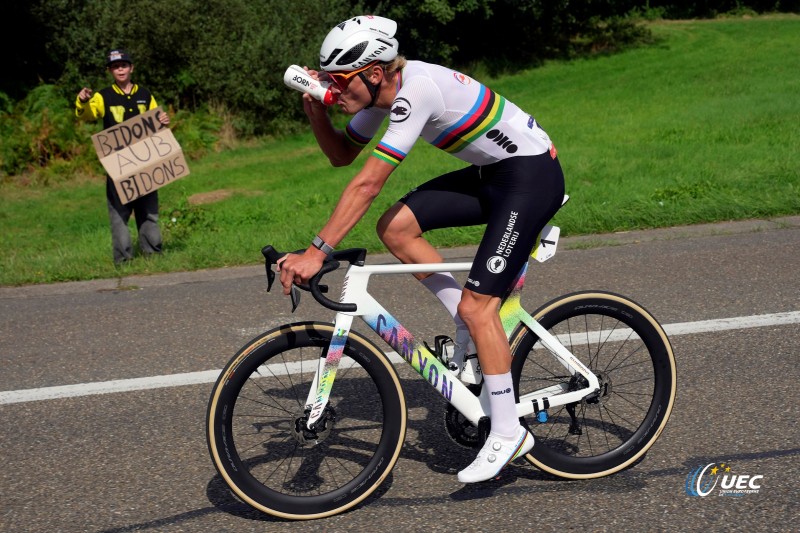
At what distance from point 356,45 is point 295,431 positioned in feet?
5.29

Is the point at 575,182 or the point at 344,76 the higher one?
the point at 344,76

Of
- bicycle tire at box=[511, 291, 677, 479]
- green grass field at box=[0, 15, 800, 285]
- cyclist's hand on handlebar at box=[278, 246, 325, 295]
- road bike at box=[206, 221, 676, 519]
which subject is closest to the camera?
cyclist's hand on handlebar at box=[278, 246, 325, 295]

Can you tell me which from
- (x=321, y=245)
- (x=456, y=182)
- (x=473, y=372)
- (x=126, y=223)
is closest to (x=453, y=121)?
(x=456, y=182)

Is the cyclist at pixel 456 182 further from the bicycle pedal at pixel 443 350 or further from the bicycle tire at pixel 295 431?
the bicycle tire at pixel 295 431

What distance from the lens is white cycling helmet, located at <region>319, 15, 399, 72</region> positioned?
12.1 feet

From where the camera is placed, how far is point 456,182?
13.8 ft

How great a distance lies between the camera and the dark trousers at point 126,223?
864 cm

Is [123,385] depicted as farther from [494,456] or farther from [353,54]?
[353,54]

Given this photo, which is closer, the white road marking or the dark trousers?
the white road marking

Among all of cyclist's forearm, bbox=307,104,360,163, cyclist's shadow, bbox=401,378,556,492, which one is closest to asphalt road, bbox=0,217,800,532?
cyclist's shadow, bbox=401,378,556,492

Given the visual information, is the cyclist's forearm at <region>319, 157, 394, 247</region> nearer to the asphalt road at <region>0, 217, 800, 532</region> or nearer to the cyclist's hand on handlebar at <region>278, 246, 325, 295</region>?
the cyclist's hand on handlebar at <region>278, 246, 325, 295</region>

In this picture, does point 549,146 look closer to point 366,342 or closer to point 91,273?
→ point 366,342

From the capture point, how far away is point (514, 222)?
3936 mm

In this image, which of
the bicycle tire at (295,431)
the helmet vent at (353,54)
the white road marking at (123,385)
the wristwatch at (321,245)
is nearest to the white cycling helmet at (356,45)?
the helmet vent at (353,54)
